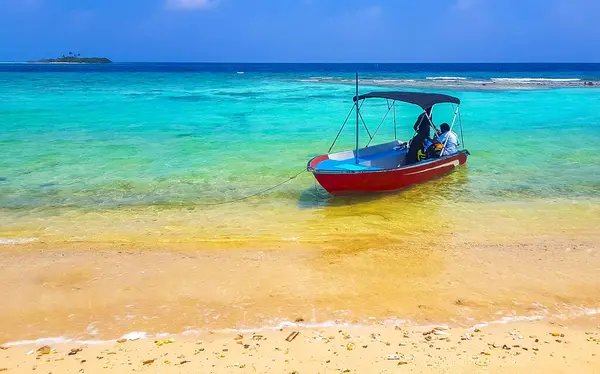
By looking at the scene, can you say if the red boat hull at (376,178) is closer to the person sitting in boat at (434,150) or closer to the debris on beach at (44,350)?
the person sitting in boat at (434,150)

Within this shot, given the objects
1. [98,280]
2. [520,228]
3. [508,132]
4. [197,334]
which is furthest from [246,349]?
[508,132]

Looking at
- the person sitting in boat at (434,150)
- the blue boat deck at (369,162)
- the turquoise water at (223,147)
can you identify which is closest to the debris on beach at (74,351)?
the turquoise water at (223,147)

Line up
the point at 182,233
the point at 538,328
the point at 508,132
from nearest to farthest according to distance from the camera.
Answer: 1. the point at 538,328
2. the point at 182,233
3. the point at 508,132

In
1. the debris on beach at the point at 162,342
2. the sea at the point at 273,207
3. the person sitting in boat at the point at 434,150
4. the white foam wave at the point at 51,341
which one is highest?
the person sitting in boat at the point at 434,150

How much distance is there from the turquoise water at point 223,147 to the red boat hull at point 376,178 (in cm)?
86

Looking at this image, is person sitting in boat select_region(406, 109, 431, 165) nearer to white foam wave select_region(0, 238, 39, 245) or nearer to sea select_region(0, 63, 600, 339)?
sea select_region(0, 63, 600, 339)

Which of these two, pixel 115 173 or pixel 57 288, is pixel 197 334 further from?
pixel 115 173

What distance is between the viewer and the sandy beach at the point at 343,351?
183 inches

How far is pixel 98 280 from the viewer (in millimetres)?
6895

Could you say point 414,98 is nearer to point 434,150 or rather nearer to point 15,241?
point 434,150

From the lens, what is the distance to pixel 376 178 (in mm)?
10547

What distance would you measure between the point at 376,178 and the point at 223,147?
801 centimetres

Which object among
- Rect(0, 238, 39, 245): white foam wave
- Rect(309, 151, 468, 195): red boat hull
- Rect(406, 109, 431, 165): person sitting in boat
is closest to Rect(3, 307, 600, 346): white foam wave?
Rect(0, 238, 39, 245): white foam wave

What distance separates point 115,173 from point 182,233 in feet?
17.9
